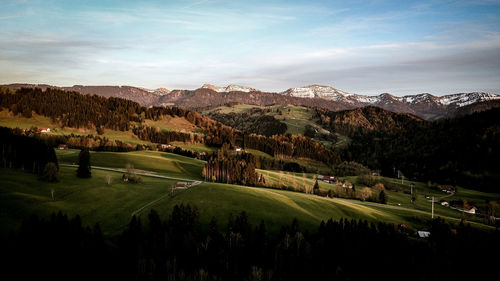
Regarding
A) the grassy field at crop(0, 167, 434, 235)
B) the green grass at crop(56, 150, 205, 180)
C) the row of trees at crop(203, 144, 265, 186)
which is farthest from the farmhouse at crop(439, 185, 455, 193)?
the green grass at crop(56, 150, 205, 180)

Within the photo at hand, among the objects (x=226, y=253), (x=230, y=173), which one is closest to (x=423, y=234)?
(x=226, y=253)

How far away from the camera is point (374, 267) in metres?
51.8

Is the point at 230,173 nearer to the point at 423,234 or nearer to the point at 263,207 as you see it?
the point at 263,207

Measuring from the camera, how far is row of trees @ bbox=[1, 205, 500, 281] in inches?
1721

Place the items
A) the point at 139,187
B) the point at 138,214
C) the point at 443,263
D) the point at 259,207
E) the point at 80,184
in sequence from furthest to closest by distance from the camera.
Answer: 1. the point at 139,187
2. the point at 80,184
3. the point at 259,207
4. the point at 138,214
5. the point at 443,263

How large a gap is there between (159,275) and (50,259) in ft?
56.2

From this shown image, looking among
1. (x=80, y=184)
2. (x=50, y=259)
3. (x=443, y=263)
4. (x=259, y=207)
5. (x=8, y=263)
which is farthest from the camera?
(x=80, y=184)

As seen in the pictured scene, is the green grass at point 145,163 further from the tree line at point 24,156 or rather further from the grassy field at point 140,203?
the tree line at point 24,156

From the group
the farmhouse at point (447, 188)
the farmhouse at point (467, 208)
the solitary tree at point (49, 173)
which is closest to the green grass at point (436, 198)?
the farmhouse at point (447, 188)

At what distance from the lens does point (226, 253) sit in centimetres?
5066

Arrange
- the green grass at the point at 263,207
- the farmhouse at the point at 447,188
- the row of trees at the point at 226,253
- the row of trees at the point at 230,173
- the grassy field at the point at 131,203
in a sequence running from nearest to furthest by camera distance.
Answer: the row of trees at the point at 226,253 < the grassy field at the point at 131,203 < the green grass at the point at 263,207 < the row of trees at the point at 230,173 < the farmhouse at the point at 447,188

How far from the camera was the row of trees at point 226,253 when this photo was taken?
43719 mm

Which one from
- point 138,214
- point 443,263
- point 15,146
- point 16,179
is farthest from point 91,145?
point 443,263

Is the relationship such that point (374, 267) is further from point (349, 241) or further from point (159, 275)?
point (159, 275)
